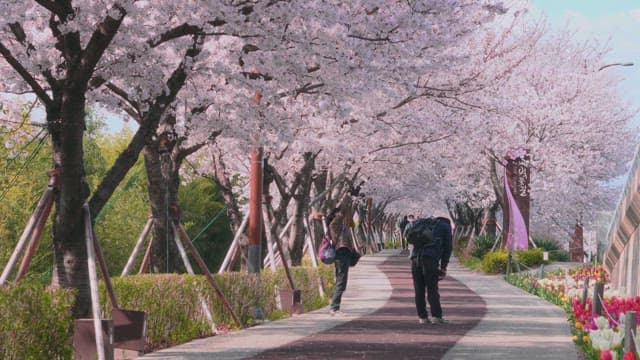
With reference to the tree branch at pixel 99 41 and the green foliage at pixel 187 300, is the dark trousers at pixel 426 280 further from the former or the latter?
the tree branch at pixel 99 41

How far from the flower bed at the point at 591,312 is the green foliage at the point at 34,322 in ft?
17.1

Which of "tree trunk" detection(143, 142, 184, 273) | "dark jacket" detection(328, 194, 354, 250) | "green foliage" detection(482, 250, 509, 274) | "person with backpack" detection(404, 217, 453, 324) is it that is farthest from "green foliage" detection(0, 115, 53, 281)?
"person with backpack" detection(404, 217, 453, 324)

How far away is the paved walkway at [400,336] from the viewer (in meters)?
13.3

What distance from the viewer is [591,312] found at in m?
14.0

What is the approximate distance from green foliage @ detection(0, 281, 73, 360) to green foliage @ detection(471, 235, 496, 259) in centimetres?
4186

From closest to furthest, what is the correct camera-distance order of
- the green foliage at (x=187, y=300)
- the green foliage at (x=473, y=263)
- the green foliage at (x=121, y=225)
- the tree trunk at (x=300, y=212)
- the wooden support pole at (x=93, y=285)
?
the wooden support pole at (x=93, y=285), the green foliage at (x=187, y=300), the tree trunk at (x=300, y=212), the green foliage at (x=473, y=263), the green foliage at (x=121, y=225)

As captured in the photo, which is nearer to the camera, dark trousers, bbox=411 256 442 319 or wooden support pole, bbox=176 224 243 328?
wooden support pole, bbox=176 224 243 328

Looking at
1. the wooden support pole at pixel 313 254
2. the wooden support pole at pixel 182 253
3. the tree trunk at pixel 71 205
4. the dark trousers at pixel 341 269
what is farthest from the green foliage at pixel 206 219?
the tree trunk at pixel 71 205

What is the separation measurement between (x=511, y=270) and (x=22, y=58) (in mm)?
29920

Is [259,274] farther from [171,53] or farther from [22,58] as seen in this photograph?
[22,58]

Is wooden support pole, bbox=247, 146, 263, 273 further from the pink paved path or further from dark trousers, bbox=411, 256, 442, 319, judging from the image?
dark trousers, bbox=411, 256, 442, 319

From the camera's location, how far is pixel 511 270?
136ft

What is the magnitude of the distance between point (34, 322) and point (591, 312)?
6.68 meters

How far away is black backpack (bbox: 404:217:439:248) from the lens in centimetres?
1745
